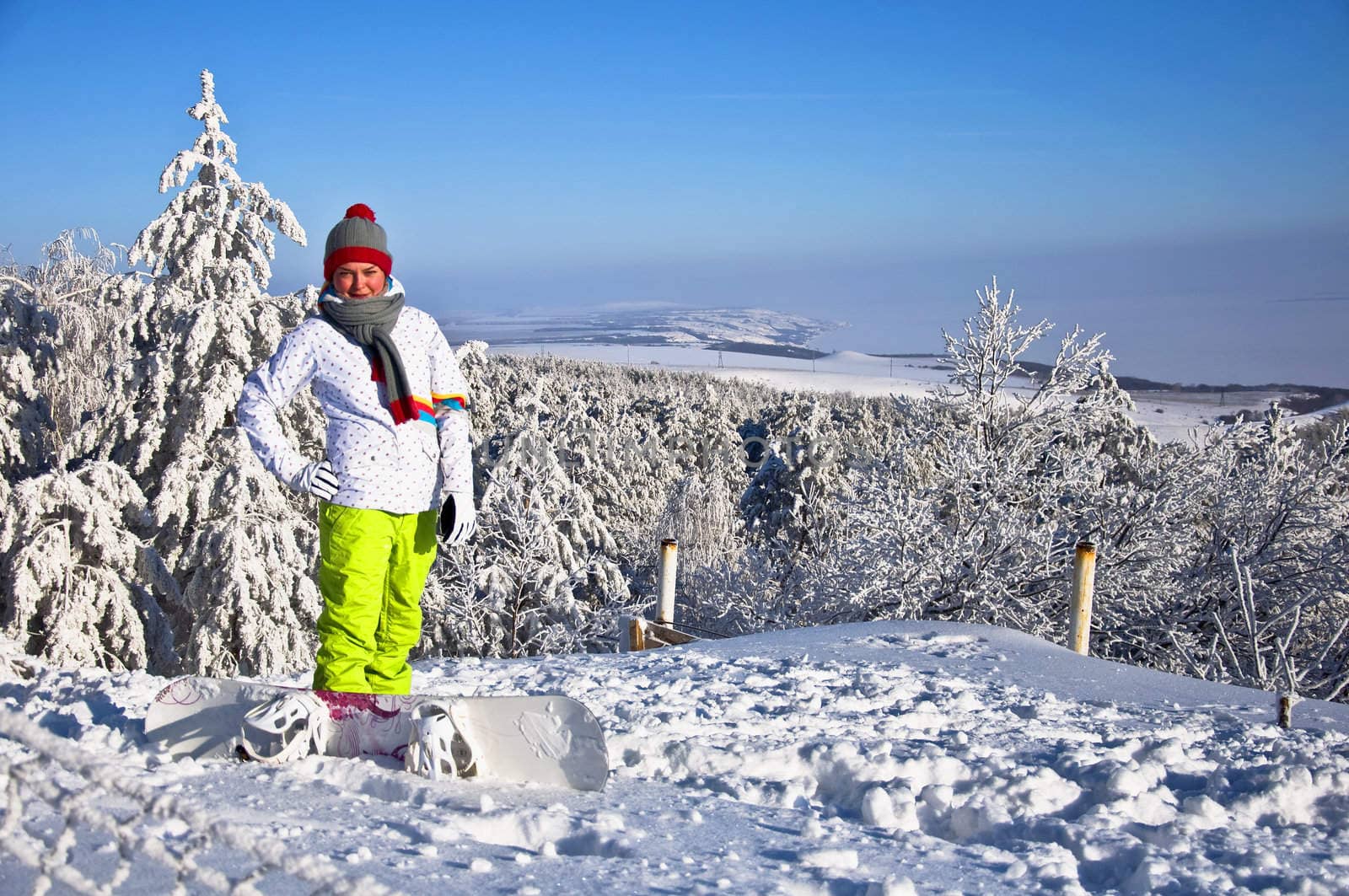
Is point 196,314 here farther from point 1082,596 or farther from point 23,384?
point 1082,596

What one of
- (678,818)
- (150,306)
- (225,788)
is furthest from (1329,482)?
(150,306)

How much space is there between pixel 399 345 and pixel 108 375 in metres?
9.94

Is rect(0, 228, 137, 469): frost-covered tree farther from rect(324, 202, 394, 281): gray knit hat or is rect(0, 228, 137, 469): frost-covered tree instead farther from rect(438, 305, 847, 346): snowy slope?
rect(438, 305, 847, 346): snowy slope

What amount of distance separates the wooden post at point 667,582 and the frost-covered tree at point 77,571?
6006 millimetres

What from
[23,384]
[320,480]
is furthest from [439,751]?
[23,384]

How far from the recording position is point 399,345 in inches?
151

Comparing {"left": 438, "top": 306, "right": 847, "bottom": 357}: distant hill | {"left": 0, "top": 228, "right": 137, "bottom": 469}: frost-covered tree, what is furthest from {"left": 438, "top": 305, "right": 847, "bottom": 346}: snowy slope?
{"left": 0, "top": 228, "right": 137, "bottom": 469}: frost-covered tree

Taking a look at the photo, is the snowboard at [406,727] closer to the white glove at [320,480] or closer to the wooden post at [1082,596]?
the white glove at [320,480]

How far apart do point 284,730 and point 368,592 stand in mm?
612

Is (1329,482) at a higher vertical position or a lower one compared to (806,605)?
higher

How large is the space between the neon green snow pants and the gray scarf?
452 mm

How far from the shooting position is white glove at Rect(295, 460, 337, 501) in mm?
3658

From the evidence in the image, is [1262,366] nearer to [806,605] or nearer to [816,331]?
[806,605]

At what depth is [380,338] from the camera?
12.3 feet
